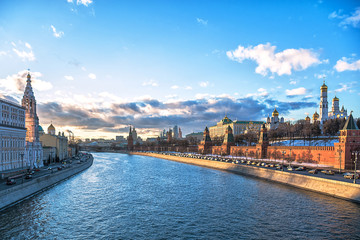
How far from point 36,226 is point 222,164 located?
49454 mm

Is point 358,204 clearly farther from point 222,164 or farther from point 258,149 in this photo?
point 258,149

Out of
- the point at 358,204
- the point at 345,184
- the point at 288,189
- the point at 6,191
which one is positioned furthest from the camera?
the point at 288,189

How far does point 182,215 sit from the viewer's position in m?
24.6

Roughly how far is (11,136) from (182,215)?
30.5m

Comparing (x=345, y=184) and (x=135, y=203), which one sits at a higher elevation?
(x=345, y=184)

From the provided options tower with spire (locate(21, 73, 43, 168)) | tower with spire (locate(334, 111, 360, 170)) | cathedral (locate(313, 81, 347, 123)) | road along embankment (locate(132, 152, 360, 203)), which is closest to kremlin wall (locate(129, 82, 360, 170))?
tower with spire (locate(334, 111, 360, 170))

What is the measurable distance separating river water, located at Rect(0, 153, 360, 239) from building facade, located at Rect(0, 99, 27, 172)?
27.3ft

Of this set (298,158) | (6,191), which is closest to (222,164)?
(298,158)

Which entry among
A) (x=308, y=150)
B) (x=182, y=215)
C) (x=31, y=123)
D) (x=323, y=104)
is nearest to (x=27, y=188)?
(x=182, y=215)

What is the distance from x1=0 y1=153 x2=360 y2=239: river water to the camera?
19938 mm

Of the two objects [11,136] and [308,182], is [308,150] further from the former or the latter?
[11,136]

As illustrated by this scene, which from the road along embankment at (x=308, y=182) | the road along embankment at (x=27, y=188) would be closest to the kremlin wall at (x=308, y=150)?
the road along embankment at (x=308, y=182)

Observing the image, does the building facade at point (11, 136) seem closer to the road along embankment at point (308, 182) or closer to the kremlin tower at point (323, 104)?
the road along embankment at point (308, 182)

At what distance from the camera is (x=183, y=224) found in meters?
22.1
